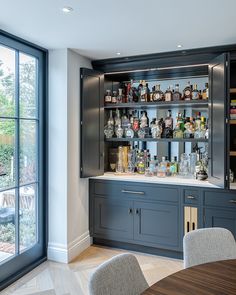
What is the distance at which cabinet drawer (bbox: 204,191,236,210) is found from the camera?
9.70 ft

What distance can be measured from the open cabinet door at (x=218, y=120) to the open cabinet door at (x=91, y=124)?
133cm

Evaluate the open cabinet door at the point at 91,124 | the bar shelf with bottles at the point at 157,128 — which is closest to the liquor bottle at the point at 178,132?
the bar shelf with bottles at the point at 157,128

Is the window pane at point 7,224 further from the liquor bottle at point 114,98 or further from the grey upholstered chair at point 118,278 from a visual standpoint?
the grey upholstered chair at point 118,278

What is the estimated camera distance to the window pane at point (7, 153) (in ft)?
9.00

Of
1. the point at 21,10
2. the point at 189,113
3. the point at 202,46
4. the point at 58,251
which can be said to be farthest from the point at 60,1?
the point at 58,251

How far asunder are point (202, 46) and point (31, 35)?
1.74 m

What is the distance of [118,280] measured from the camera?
1.28 m

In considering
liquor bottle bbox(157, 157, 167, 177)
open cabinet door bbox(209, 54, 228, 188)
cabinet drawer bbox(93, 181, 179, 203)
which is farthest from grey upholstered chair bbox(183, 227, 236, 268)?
liquor bottle bbox(157, 157, 167, 177)

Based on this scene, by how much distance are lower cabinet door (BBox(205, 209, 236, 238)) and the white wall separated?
4.89ft

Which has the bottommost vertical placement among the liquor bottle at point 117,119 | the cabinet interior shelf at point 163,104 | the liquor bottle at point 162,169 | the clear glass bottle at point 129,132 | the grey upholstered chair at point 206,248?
the grey upholstered chair at point 206,248

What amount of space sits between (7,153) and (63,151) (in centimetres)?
60

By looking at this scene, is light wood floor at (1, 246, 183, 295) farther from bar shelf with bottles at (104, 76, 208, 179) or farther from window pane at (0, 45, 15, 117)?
window pane at (0, 45, 15, 117)

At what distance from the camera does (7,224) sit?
284 cm

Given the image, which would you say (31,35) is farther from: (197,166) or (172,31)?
(197,166)
